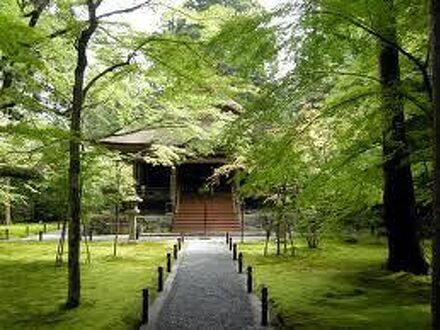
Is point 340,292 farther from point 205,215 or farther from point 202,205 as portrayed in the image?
point 202,205

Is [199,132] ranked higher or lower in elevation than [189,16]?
lower

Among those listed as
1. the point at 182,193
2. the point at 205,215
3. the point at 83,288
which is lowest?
the point at 83,288

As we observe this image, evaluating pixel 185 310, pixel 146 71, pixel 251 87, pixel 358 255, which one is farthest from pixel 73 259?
pixel 358 255

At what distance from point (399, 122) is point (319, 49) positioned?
3.94m

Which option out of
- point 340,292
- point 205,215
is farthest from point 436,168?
point 205,215

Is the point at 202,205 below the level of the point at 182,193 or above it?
below

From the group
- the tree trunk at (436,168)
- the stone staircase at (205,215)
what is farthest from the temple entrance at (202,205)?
the tree trunk at (436,168)

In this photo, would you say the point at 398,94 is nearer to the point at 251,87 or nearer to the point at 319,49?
the point at 319,49

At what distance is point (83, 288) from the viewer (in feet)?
61.8

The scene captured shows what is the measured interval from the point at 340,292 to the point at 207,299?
384cm

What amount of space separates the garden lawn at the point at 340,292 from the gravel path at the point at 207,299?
0.82 m

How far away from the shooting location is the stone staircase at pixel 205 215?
40188 millimetres

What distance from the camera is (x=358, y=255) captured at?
27250 mm

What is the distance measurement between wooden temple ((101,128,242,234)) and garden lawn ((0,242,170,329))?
32.1 ft
